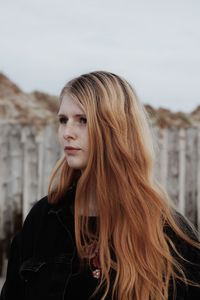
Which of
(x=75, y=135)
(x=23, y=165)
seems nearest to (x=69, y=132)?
(x=75, y=135)

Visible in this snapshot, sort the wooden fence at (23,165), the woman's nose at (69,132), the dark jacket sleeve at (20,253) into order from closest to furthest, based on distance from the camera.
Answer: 1. the woman's nose at (69,132)
2. the dark jacket sleeve at (20,253)
3. the wooden fence at (23,165)

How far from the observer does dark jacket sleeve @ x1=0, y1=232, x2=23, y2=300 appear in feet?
8.25

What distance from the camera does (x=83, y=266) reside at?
231 cm

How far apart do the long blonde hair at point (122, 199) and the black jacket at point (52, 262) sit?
0.05 m

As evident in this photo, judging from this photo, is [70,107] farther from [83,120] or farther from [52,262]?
[52,262]

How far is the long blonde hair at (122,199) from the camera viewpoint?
2307 mm

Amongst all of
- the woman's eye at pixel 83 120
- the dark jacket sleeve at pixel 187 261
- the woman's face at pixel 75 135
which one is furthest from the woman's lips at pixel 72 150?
the dark jacket sleeve at pixel 187 261

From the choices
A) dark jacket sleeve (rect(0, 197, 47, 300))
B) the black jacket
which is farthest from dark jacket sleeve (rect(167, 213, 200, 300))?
dark jacket sleeve (rect(0, 197, 47, 300))

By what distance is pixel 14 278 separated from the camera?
253 centimetres

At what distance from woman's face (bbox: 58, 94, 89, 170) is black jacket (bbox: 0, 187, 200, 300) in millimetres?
211

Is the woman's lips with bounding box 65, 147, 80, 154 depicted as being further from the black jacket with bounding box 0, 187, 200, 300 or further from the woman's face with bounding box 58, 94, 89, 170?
the black jacket with bounding box 0, 187, 200, 300

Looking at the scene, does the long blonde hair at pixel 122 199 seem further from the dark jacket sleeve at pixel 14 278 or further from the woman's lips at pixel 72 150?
the dark jacket sleeve at pixel 14 278

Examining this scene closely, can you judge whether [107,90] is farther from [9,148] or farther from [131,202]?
[9,148]

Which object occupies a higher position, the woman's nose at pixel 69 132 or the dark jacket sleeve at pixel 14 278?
the woman's nose at pixel 69 132
